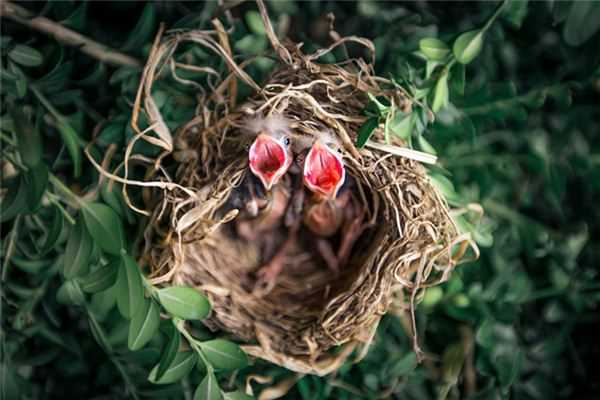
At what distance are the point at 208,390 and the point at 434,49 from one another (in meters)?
0.55

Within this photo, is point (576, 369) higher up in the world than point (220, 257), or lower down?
lower down

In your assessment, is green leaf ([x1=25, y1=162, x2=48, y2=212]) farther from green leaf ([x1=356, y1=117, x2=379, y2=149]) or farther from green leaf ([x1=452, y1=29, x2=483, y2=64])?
green leaf ([x1=452, y1=29, x2=483, y2=64])

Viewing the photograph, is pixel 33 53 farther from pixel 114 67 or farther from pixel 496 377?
pixel 496 377

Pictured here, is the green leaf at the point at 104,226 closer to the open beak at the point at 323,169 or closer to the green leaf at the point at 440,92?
the open beak at the point at 323,169

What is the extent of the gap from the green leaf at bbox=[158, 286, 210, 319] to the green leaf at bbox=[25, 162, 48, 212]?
19 centimetres

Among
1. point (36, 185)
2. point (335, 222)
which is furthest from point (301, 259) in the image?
point (36, 185)

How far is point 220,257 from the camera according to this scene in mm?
1086

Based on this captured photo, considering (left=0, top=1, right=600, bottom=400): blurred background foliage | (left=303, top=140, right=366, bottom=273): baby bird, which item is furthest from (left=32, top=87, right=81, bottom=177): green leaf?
(left=303, top=140, right=366, bottom=273): baby bird

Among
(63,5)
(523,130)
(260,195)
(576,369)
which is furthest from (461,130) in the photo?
(63,5)

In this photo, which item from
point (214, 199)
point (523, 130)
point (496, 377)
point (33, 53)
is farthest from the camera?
point (523, 130)

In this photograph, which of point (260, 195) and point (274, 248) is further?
point (274, 248)

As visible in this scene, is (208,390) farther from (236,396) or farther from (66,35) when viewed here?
(66,35)

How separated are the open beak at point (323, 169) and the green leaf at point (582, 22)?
34 cm

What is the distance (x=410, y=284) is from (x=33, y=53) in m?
0.62
